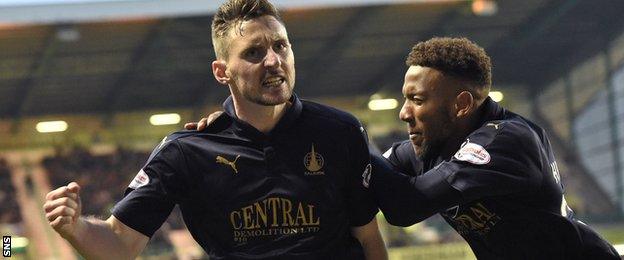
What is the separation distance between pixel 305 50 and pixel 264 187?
2116 centimetres

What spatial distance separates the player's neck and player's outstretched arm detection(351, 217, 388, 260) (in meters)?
0.59

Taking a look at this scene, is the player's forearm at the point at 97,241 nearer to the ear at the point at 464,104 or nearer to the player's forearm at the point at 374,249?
the player's forearm at the point at 374,249

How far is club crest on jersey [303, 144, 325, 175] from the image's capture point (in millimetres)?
4602

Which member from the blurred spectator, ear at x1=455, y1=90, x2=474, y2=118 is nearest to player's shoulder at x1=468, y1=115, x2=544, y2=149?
ear at x1=455, y1=90, x2=474, y2=118

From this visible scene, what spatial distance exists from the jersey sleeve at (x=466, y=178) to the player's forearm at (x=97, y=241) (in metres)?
1.16

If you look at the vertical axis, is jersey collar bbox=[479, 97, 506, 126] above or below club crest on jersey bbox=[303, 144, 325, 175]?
above

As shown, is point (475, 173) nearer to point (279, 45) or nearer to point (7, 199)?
point (279, 45)

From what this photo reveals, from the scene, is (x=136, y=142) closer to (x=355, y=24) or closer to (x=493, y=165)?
(x=355, y=24)

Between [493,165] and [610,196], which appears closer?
[493,165]

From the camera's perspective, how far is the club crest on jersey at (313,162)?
460 cm

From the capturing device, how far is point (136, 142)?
2692 cm

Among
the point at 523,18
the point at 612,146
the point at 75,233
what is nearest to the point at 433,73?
the point at 75,233

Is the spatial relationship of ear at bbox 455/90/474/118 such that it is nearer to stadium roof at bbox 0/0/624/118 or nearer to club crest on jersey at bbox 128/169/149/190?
club crest on jersey at bbox 128/169/149/190

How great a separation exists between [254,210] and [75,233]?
0.77 m
